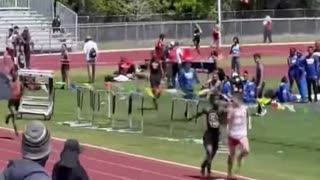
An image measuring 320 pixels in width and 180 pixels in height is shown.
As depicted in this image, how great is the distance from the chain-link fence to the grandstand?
153 cm

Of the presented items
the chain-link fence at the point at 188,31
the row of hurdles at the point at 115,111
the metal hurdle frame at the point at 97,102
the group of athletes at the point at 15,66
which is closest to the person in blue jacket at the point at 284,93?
the row of hurdles at the point at 115,111

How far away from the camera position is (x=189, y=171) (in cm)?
1892

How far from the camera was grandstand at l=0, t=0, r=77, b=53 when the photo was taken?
167ft

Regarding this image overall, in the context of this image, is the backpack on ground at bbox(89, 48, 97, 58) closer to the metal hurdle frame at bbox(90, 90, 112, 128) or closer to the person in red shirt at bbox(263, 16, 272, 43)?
the metal hurdle frame at bbox(90, 90, 112, 128)

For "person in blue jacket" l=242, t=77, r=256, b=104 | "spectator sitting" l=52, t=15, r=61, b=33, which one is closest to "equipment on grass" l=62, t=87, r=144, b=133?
"person in blue jacket" l=242, t=77, r=256, b=104

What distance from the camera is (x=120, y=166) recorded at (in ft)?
63.4

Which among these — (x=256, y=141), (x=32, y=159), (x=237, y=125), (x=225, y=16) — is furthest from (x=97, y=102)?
(x=225, y=16)

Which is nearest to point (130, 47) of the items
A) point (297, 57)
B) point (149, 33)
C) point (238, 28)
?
point (149, 33)

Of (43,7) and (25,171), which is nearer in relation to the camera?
(25,171)

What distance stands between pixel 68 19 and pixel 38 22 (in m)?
2.04

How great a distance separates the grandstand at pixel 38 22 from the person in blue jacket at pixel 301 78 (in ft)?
68.0

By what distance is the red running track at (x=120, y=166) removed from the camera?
18.2m

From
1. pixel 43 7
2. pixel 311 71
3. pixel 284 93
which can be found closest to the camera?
pixel 284 93

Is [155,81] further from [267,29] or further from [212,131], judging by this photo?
[267,29]
